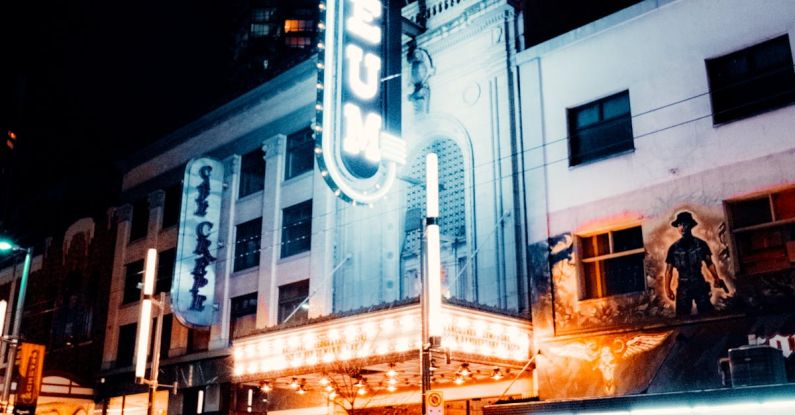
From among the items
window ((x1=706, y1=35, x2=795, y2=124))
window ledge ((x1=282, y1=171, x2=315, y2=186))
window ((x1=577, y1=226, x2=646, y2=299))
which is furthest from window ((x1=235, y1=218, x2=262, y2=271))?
window ((x1=706, y1=35, x2=795, y2=124))

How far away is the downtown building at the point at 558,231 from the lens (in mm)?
14805

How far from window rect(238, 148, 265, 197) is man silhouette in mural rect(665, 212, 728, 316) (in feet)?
53.8

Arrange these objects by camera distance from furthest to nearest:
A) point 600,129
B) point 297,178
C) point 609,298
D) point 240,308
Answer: point 240,308 < point 297,178 < point 600,129 < point 609,298

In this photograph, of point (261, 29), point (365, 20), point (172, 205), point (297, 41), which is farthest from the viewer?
point (261, 29)

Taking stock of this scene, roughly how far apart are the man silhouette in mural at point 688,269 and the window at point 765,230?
62cm

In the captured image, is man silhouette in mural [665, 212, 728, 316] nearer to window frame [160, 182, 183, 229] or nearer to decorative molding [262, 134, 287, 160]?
decorative molding [262, 134, 287, 160]

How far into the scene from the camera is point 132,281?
105 feet

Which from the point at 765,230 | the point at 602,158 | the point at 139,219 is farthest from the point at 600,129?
the point at 139,219

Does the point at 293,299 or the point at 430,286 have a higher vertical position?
the point at 293,299

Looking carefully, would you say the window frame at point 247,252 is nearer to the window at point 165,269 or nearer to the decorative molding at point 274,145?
the decorative molding at point 274,145

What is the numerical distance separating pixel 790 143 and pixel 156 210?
24.8m

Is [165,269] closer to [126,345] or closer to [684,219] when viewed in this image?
[126,345]

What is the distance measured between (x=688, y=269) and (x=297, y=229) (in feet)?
46.0

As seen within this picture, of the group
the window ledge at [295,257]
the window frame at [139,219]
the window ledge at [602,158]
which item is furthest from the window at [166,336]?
the window ledge at [602,158]
